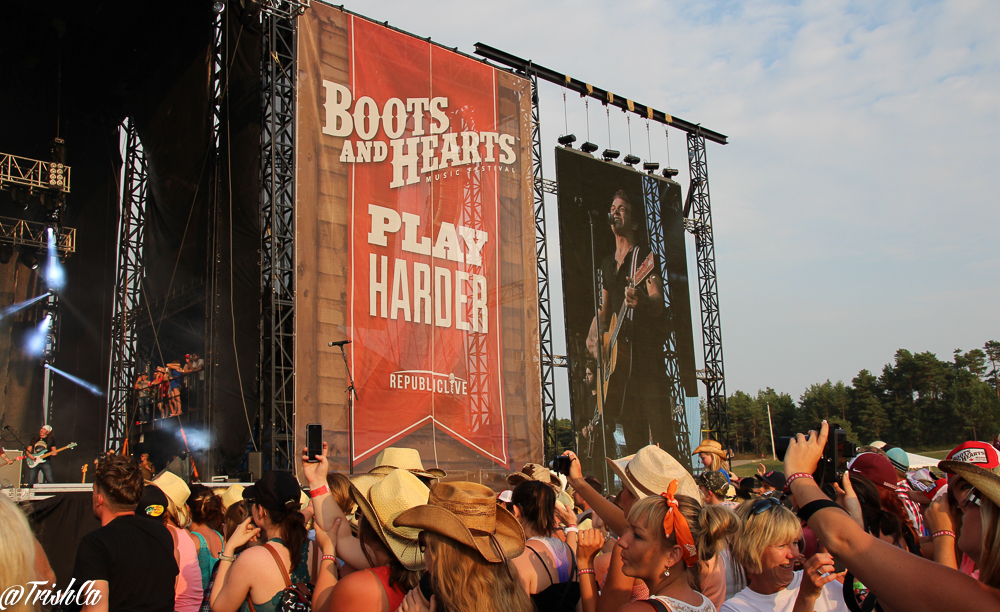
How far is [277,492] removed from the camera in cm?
299

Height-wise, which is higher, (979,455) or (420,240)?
(420,240)

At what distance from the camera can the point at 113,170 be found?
14828mm

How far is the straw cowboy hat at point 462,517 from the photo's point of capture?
6.12 ft

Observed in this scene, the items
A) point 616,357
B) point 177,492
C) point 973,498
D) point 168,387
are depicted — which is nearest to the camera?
point 973,498

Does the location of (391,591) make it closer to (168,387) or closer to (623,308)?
(168,387)

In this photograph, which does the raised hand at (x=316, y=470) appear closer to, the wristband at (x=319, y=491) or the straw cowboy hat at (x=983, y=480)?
the wristband at (x=319, y=491)

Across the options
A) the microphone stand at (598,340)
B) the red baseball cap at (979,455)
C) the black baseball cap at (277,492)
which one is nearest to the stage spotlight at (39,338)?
the microphone stand at (598,340)

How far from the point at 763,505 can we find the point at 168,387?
1239 cm

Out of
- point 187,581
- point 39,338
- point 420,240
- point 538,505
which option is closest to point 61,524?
point 187,581

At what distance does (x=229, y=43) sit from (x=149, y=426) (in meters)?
7.12

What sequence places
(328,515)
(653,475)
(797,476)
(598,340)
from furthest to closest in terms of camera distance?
(598,340) → (653,475) → (328,515) → (797,476)

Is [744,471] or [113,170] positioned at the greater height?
[113,170]

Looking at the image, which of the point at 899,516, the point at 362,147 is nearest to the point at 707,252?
the point at 362,147

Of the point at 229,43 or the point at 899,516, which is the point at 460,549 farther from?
the point at 229,43
